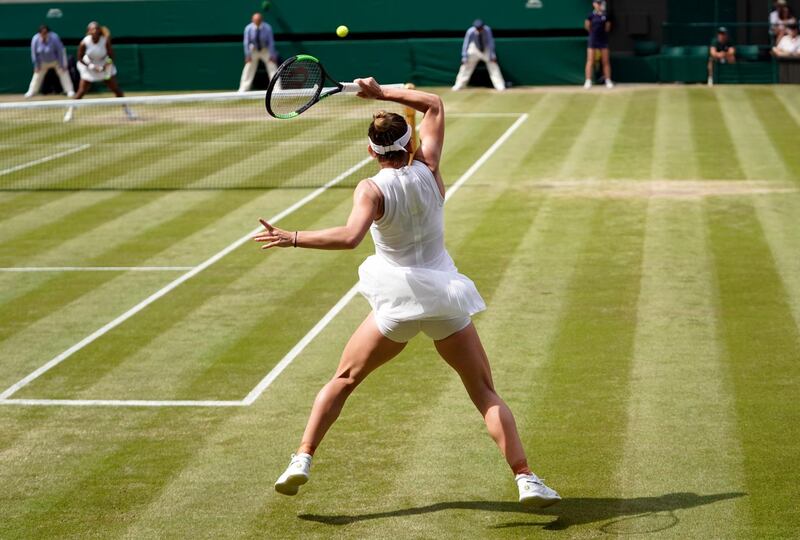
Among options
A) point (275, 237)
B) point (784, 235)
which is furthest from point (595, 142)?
point (275, 237)

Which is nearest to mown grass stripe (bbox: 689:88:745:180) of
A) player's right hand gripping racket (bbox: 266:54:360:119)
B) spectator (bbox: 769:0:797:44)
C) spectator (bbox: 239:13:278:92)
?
spectator (bbox: 769:0:797:44)

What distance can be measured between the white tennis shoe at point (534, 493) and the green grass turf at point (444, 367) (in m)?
0.16

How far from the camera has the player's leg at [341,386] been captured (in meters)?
7.19

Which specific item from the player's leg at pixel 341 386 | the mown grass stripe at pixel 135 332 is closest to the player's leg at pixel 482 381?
the player's leg at pixel 341 386

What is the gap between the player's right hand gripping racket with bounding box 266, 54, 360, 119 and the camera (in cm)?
858

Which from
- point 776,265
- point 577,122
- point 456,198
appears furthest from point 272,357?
point 577,122

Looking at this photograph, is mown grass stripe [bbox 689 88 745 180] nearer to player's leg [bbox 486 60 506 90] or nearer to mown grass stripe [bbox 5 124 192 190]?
player's leg [bbox 486 60 506 90]

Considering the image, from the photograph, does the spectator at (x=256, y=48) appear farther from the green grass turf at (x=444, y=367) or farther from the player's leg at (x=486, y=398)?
the player's leg at (x=486, y=398)

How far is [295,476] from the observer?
7.13m

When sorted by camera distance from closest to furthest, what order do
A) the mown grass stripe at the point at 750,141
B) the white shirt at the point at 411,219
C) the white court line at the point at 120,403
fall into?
the white shirt at the point at 411,219 < the white court line at the point at 120,403 < the mown grass stripe at the point at 750,141

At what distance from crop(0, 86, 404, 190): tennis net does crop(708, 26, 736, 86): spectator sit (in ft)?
31.6

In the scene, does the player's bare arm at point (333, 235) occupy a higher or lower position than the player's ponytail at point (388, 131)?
lower

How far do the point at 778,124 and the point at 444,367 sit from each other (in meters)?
16.8

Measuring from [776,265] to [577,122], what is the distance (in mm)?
13280
